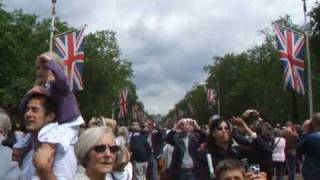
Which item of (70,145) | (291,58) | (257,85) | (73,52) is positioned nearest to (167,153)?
(73,52)

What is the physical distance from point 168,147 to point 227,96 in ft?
291

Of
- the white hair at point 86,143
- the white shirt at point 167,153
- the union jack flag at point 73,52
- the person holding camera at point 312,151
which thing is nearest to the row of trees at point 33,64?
the union jack flag at point 73,52

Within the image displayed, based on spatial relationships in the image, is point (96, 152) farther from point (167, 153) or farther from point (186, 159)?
point (167, 153)

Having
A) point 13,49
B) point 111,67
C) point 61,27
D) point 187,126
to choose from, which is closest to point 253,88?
point 111,67

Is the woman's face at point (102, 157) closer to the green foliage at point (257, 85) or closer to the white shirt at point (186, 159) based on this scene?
the white shirt at point (186, 159)

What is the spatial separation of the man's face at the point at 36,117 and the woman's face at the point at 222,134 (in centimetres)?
377

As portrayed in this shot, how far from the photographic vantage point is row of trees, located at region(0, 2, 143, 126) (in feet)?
173

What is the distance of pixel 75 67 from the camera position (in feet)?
70.7

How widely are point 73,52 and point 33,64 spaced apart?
35.4 m

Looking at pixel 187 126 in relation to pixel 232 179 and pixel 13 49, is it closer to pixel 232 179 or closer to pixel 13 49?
pixel 232 179

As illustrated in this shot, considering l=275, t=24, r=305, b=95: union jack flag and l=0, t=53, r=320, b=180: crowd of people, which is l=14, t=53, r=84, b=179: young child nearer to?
l=0, t=53, r=320, b=180: crowd of people

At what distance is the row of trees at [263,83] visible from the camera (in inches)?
1987

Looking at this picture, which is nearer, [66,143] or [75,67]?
[66,143]

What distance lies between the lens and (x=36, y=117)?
12.0 feet
